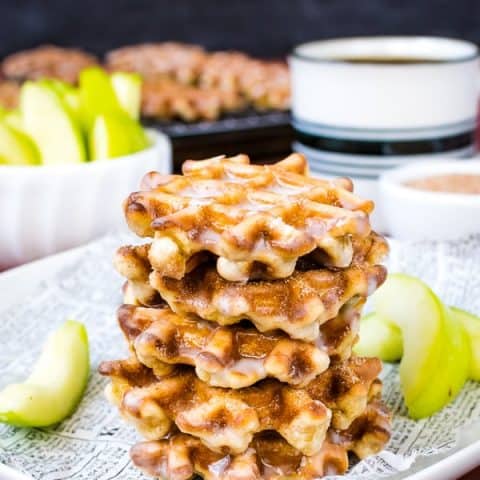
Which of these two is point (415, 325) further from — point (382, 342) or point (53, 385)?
point (53, 385)

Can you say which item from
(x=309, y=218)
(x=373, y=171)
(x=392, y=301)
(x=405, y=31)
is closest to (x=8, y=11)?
(x=405, y=31)

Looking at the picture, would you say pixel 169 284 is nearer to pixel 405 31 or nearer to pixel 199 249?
pixel 199 249

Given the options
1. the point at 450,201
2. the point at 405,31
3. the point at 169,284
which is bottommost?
the point at 405,31

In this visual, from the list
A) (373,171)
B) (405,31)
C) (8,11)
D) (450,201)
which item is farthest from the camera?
(405,31)

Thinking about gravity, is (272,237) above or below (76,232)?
above

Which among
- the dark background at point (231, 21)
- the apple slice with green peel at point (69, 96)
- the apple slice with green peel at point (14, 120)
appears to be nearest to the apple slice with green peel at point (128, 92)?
the apple slice with green peel at point (69, 96)

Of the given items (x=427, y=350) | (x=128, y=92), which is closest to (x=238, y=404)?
(x=427, y=350)

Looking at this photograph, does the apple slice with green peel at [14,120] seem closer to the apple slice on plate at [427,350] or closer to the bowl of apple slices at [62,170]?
the bowl of apple slices at [62,170]
